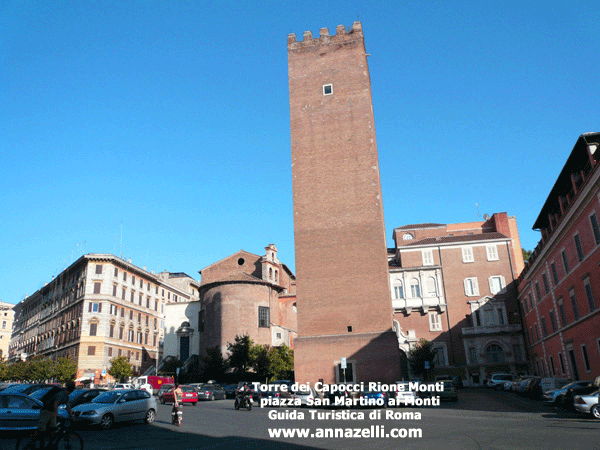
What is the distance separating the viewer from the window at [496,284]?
53062 mm

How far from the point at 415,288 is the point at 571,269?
81.6 ft

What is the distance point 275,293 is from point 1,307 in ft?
277

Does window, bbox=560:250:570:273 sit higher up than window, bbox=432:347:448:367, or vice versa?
window, bbox=560:250:570:273

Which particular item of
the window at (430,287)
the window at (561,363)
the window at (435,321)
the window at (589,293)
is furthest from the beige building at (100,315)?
the window at (589,293)

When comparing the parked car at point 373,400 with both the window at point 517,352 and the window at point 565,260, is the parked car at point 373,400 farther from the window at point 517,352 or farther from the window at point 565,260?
the window at point 517,352

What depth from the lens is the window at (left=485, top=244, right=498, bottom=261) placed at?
5428 centimetres

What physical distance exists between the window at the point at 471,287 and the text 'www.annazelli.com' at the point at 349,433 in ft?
132

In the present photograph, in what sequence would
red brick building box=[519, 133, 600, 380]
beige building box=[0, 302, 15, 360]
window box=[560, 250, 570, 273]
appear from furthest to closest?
1. beige building box=[0, 302, 15, 360]
2. window box=[560, 250, 570, 273]
3. red brick building box=[519, 133, 600, 380]

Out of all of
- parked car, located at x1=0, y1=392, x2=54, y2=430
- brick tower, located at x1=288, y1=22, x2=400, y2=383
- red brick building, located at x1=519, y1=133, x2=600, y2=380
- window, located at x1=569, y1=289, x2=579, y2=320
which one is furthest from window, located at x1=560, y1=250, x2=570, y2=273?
parked car, located at x1=0, y1=392, x2=54, y2=430

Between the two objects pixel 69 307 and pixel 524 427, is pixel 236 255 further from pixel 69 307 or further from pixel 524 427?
pixel 524 427

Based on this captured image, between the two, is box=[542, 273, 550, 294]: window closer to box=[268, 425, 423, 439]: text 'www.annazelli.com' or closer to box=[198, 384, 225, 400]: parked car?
box=[198, 384, 225, 400]: parked car

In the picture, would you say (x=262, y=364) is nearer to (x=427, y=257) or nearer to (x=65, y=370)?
(x=427, y=257)

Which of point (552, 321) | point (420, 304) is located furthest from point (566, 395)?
point (420, 304)

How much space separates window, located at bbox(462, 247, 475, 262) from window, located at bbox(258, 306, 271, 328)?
2251 centimetres
